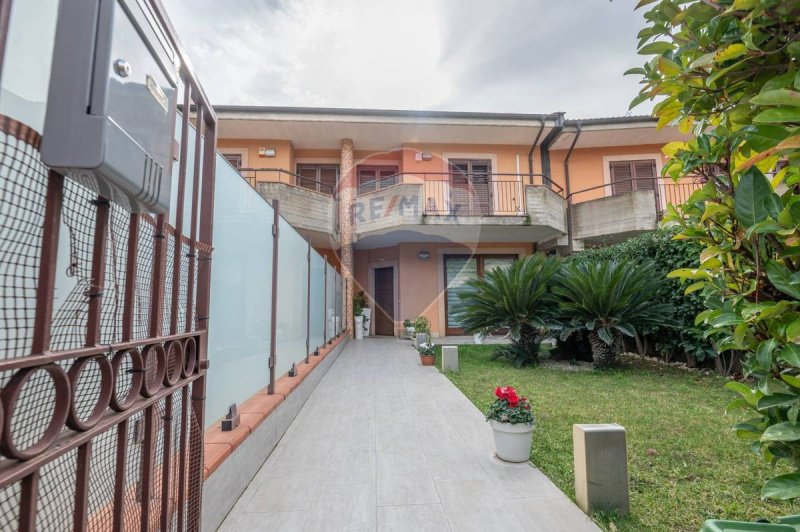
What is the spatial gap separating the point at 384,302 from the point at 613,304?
7.21 metres

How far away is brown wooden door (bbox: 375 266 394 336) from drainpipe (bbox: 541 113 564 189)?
569 cm

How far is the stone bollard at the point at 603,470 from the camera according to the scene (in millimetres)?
1879

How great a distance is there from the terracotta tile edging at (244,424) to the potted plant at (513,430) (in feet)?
5.49

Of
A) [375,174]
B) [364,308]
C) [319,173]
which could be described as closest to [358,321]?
[364,308]

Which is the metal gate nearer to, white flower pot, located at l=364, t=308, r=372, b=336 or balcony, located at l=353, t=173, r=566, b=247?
balcony, located at l=353, t=173, r=566, b=247

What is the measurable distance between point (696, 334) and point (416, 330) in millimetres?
5544

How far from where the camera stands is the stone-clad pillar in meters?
10.1

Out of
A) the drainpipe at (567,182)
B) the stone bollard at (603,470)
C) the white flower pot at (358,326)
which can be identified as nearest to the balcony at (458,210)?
the drainpipe at (567,182)

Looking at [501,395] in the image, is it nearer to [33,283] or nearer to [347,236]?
[33,283]

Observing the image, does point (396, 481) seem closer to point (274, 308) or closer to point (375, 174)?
point (274, 308)

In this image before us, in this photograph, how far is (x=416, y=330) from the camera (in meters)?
8.96

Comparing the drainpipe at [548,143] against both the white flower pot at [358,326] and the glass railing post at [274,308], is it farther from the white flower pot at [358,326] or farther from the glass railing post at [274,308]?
the glass railing post at [274,308]

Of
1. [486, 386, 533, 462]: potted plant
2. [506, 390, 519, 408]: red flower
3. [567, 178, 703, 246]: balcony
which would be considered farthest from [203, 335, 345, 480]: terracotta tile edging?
[567, 178, 703, 246]: balcony

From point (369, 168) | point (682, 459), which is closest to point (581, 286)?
point (682, 459)
